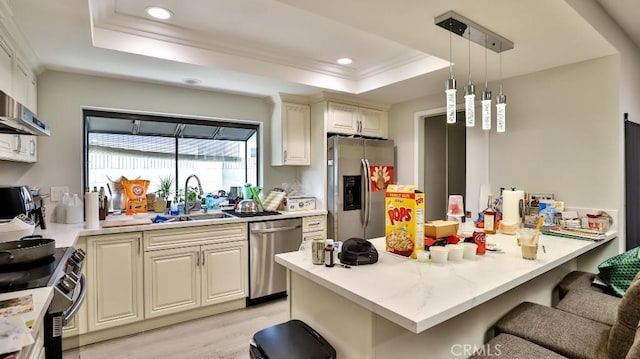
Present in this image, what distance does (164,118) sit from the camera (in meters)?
3.57

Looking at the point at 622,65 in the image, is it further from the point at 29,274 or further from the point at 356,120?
the point at 29,274

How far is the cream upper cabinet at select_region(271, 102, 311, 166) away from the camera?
3889mm

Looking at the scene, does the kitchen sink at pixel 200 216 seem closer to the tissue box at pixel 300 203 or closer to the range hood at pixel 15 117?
the tissue box at pixel 300 203

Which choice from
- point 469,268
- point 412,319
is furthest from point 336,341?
point 469,268

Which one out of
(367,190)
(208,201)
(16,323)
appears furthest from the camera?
(367,190)

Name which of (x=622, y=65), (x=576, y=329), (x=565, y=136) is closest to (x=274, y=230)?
(x=576, y=329)

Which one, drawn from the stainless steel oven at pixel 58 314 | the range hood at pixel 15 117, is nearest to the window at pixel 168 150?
the range hood at pixel 15 117

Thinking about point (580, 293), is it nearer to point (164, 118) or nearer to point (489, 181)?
point (489, 181)

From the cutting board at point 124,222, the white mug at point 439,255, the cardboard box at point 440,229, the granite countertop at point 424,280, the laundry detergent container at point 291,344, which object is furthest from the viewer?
the cutting board at point 124,222

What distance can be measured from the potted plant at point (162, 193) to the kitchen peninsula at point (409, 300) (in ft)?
7.35

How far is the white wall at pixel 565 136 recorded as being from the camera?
250cm

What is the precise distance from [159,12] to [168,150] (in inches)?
69.1

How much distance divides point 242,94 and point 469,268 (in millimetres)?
3157

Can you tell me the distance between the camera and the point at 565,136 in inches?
107
